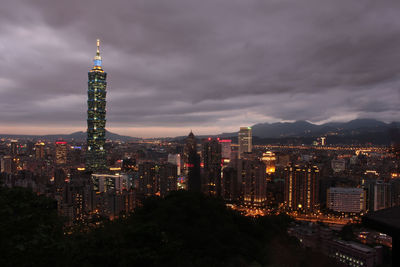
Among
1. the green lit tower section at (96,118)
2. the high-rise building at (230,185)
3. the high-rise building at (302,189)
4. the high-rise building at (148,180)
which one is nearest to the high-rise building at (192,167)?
the high-rise building at (230,185)

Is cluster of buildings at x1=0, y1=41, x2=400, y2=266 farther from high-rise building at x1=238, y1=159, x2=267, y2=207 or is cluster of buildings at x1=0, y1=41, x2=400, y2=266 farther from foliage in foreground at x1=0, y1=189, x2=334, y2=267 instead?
foliage in foreground at x1=0, y1=189, x2=334, y2=267

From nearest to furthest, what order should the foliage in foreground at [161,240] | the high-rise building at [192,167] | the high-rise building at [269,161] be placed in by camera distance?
the foliage in foreground at [161,240] < the high-rise building at [192,167] < the high-rise building at [269,161]

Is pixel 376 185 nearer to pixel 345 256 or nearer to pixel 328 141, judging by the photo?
pixel 345 256

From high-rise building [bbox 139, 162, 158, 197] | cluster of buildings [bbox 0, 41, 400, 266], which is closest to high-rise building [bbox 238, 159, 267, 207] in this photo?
cluster of buildings [bbox 0, 41, 400, 266]

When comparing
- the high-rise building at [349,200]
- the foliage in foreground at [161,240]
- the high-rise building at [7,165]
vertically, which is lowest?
the high-rise building at [349,200]

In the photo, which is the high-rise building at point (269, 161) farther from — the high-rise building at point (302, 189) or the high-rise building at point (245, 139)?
the high-rise building at point (245, 139)

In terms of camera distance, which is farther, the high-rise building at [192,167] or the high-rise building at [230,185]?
the high-rise building at [192,167]

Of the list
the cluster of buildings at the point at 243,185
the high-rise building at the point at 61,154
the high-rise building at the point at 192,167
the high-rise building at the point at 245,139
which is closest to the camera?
the cluster of buildings at the point at 243,185
